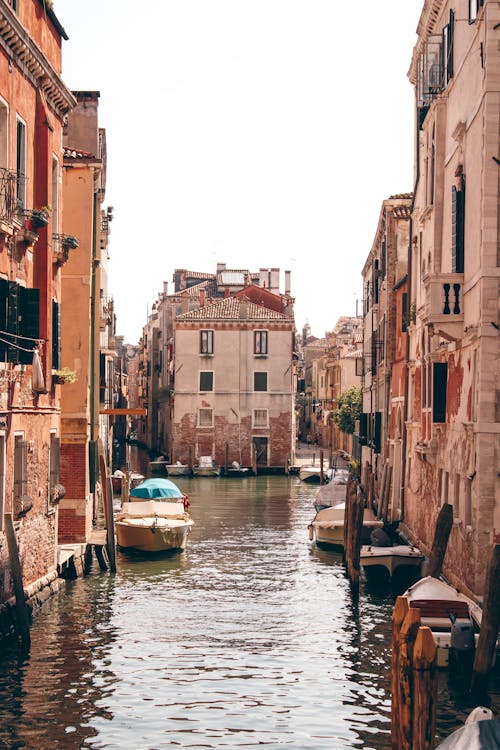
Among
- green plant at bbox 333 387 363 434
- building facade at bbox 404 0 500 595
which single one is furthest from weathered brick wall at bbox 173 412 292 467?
building facade at bbox 404 0 500 595

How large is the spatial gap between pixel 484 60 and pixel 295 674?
855cm

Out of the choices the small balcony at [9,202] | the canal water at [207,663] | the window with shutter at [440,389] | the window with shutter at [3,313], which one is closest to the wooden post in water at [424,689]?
the canal water at [207,663]

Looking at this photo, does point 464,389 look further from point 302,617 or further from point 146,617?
point 146,617

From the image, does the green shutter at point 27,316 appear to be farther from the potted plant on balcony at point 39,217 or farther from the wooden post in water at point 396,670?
the wooden post in water at point 396,670

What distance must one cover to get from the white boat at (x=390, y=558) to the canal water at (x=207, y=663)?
49 centimetres

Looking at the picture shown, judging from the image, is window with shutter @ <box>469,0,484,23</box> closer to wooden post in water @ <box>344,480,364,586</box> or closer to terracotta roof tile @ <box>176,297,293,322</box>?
wooden post in water @ <box>344,480,364,586</box>

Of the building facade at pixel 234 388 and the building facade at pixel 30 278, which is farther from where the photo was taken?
the building facade at pixel 234 388

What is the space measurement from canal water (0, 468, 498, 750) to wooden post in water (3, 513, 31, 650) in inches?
11.1

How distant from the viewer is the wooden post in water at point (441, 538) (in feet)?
55.5

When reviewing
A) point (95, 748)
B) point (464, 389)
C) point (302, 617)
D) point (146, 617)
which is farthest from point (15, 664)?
point (464, 389)

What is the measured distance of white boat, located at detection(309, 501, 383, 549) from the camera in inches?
1069

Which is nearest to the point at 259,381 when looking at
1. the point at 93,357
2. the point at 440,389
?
the point at 93,357

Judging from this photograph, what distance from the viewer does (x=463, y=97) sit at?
59.5 ft

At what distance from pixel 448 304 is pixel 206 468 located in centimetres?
3630
